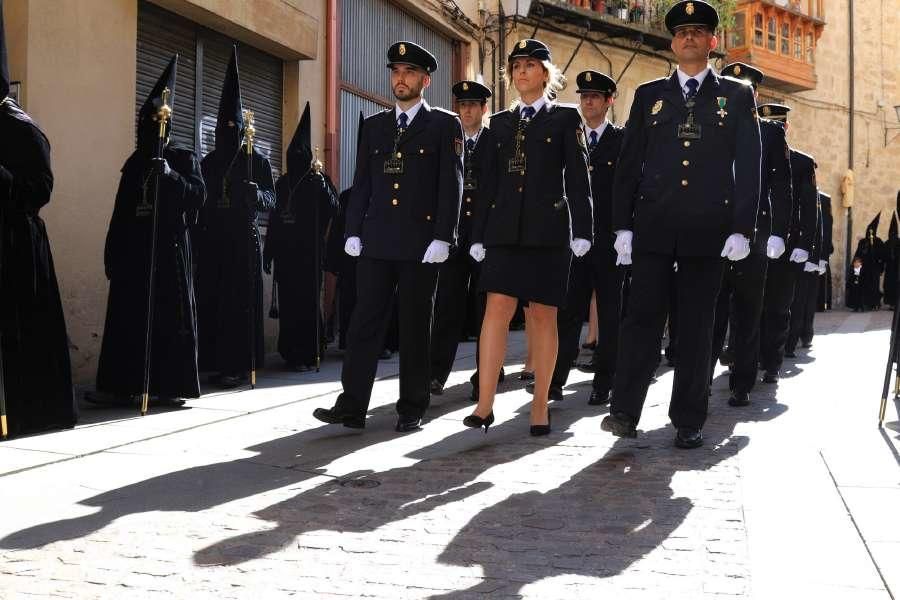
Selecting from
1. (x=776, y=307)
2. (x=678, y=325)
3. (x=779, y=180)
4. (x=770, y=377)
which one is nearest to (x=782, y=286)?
(x=776, y=307)

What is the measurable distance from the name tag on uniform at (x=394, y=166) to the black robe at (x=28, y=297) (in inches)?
72.3

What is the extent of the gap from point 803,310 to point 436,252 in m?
7.47

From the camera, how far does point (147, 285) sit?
645 cm

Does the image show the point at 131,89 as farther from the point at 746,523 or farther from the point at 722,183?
the point at 746,523

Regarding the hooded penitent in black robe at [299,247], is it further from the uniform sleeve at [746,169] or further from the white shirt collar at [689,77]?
the uniform sleeve at [746,169]

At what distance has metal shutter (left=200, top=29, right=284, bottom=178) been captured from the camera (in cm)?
970

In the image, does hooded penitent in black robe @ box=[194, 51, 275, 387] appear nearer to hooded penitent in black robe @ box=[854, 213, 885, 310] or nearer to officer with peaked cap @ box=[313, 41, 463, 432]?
officer with peaked cap @ box=[313, 41, 463, 432]

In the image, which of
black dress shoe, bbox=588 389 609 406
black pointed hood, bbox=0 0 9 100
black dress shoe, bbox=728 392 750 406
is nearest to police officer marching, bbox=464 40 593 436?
black dress shoe, bbox=588 389 609 406

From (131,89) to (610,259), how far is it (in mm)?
4146

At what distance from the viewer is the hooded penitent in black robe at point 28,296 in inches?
211

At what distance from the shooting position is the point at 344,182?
12.4 metres

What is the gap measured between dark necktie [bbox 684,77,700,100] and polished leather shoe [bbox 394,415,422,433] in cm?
228

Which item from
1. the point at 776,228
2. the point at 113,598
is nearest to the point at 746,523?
the point at 113,598

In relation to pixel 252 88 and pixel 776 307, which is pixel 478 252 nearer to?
pixel 776 307
